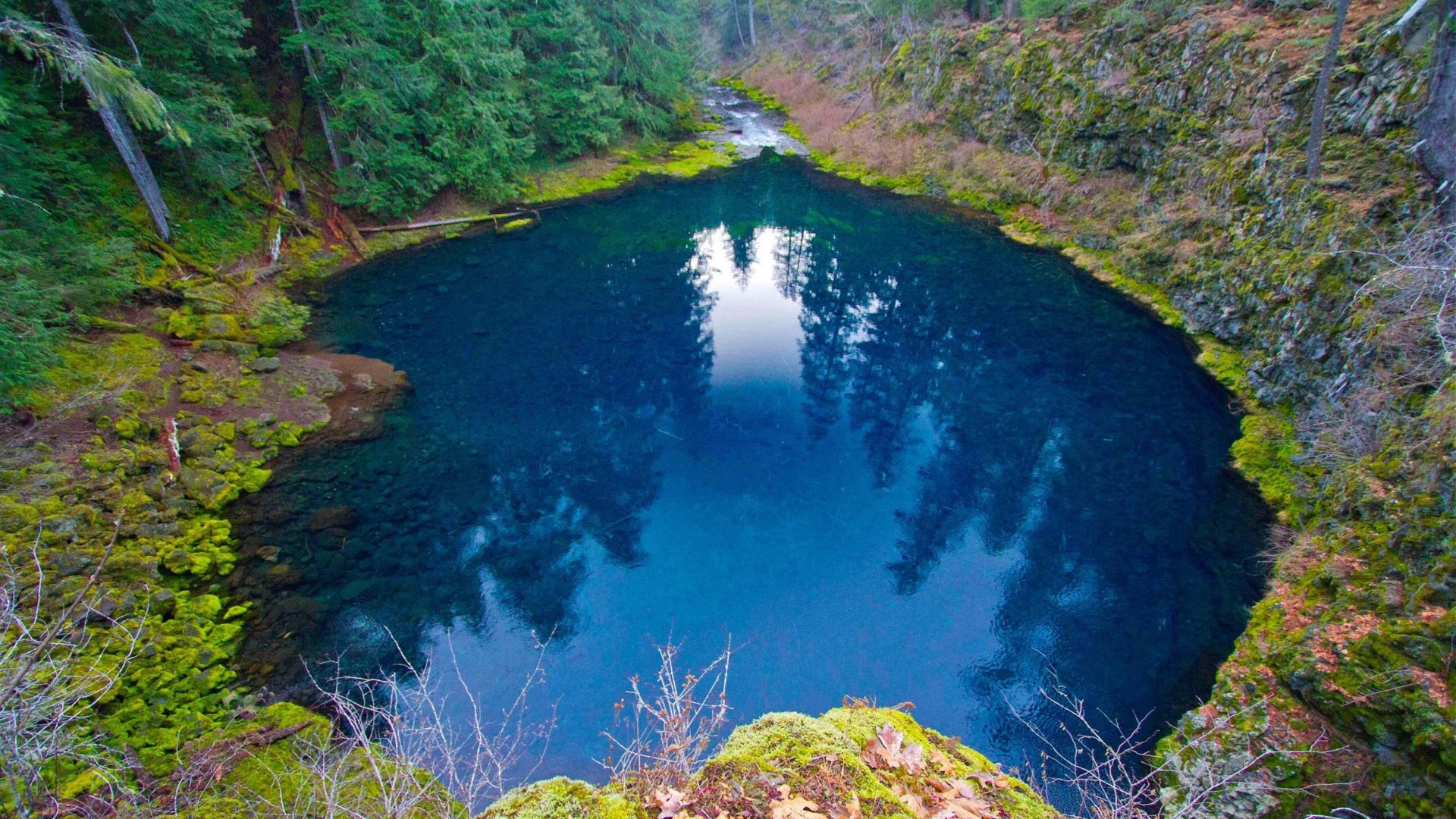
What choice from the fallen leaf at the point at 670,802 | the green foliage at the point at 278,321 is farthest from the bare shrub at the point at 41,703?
Result: the green foliage at the point at 278,321

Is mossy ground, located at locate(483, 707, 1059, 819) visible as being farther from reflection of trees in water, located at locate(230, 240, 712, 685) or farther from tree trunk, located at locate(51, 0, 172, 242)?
tree trunk, located at locate(51, 0, 172, 242)

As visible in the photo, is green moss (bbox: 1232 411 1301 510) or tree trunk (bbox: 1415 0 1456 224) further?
green moss (bbox: 1232 411 1301 510)

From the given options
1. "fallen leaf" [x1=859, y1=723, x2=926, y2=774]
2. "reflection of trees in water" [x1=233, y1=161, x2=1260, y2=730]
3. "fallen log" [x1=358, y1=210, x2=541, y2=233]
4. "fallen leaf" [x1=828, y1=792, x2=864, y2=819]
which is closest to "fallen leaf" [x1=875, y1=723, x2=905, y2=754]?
"fallen leaf" [x1=859, y1=723, x2=926, y2=774]

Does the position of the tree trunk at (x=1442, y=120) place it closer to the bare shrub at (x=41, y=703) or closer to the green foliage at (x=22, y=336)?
the bare shrub at (x=41, y=703)

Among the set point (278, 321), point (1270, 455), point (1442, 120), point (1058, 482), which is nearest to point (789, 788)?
point (1058, 482)

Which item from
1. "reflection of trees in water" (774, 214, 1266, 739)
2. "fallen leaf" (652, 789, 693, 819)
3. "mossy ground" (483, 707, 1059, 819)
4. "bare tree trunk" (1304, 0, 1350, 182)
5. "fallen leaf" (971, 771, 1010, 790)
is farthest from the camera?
"bare tree trunk" (1304, 0, 1350, 182)

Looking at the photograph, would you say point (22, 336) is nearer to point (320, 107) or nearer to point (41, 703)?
point (41, 703)
